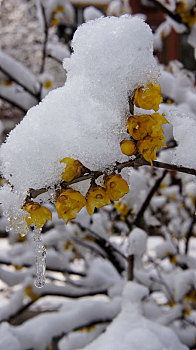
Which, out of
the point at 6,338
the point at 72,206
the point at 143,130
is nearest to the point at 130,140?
the point at 143,130

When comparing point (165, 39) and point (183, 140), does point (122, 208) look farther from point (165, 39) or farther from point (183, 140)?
point (165, 39)

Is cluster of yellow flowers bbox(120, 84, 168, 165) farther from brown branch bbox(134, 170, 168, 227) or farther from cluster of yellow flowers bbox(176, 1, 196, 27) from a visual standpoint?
cluster of yellow flowers bbox(176, 1, 196, 27)

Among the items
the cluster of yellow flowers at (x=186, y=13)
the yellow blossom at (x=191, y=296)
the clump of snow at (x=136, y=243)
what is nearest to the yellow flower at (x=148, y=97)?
the clump of snow at (x=136, y=243)

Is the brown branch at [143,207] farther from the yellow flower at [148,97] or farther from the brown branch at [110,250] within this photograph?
the yellow flower at [148,97]

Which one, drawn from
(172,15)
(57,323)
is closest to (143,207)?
(57,323)

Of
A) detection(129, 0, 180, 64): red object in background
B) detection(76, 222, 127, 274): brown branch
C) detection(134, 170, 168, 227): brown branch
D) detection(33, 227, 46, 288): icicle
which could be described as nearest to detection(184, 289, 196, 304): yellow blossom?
detection(76, 222, 127, 274): brown branch
